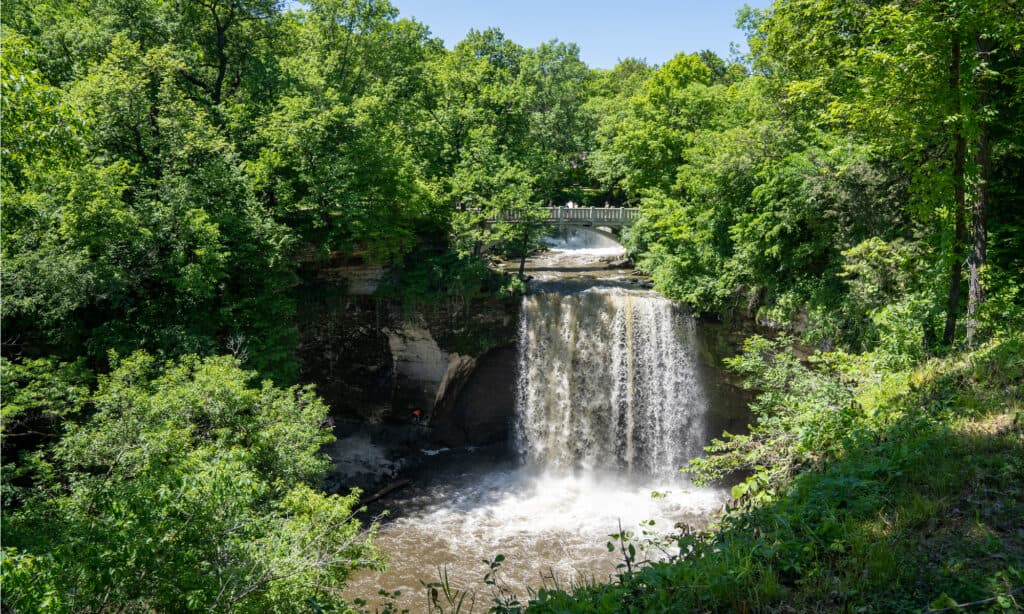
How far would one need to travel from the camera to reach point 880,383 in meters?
9.65

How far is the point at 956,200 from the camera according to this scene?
970 centimetres

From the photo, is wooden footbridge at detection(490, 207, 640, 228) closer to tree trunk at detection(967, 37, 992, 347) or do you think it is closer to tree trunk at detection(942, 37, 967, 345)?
tree trunk at detection(967, 37, 992, 347)

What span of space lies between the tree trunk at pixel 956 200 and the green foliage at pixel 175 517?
Result: 1070 centimetres

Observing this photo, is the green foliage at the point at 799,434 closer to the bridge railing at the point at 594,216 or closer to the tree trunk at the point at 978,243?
the tree trunk at the point at 978,243

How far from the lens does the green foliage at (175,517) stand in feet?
21.9

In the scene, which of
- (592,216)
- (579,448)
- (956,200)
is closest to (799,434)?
(956,200)

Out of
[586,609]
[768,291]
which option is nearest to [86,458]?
[586,609]

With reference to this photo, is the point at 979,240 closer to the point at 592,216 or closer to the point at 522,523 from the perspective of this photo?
the point at 522,523

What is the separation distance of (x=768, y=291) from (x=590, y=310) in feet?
18.5

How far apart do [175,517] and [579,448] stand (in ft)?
48.5

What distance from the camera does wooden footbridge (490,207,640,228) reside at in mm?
24953

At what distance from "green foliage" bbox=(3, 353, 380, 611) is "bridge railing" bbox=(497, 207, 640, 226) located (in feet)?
51.8

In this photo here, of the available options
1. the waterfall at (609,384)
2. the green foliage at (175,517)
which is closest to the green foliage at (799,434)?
the green foliage at (175,517)

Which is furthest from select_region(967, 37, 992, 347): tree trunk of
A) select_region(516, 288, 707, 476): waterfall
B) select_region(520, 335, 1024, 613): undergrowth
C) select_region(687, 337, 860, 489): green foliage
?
select_region(516, 288, 707, 476): waterfall
